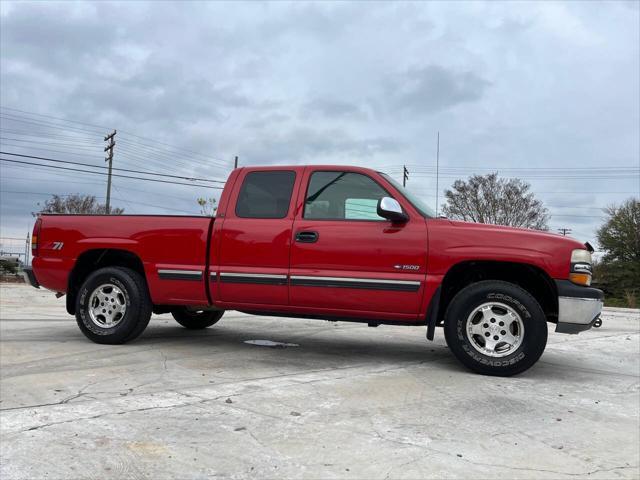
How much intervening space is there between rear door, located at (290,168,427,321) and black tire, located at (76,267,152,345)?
5.58 ft

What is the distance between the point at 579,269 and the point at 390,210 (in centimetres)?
172

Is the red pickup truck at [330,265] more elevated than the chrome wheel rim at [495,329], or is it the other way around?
the red pickup truck at [330,265]

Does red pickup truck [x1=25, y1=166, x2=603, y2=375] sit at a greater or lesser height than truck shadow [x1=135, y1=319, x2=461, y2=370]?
greater

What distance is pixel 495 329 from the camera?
16.1ft

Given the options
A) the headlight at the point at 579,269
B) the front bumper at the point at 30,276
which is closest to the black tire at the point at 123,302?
the front bumper at the point at 30,276

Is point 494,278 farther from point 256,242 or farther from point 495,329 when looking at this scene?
point 256,242

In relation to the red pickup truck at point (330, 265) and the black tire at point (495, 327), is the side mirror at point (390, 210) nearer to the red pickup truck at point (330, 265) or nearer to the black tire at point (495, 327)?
the red pickup truck at point (330, 265)

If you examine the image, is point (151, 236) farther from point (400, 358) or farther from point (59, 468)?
point (59, 468)

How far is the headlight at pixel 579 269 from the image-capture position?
483 cm

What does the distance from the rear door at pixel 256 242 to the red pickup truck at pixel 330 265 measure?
0.01 meters

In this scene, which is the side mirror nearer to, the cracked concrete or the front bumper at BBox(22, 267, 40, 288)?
the cracked concrete

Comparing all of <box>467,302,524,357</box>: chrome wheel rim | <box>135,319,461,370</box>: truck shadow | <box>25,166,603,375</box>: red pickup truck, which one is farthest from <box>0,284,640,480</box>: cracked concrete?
<box>25,166,603,375</box>: red pickup truck

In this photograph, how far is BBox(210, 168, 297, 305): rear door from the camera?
5.41m

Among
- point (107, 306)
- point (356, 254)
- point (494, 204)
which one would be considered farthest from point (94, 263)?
point (494, 204)
